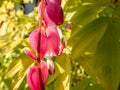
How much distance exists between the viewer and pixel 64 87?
1.99 ft

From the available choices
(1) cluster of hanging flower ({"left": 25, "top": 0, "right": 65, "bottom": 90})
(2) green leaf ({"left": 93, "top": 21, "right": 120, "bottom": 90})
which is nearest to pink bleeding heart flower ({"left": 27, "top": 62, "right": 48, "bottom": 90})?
(1) cluster of hanging flower ({"left": 25, "top": 0, "right": 65, "bottom": 90})

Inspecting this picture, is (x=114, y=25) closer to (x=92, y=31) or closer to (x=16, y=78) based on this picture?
Result: (x=92, y=31)

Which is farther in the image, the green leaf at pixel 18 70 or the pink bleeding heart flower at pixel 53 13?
the green leaf at pixel 18 70

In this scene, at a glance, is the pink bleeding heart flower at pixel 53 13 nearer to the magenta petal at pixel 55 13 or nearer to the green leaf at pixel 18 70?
the magenta petal at pixel 55 13

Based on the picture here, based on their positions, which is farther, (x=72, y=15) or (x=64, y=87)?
(x=72, y=15)

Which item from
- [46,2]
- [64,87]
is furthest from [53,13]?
[64,87]

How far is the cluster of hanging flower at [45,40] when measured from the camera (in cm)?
53

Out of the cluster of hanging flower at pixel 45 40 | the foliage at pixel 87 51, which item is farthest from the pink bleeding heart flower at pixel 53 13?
the foliage at pixel 87 51

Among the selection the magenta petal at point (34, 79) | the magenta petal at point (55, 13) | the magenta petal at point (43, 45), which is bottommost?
the magenta petal at point (34, 79)

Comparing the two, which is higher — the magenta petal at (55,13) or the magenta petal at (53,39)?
the magenta petal at (55,13)

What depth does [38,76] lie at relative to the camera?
54 cm

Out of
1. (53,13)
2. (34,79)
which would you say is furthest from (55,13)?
(34,79)

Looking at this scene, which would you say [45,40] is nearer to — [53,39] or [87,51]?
[53,39]

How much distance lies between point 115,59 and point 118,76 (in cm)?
3
